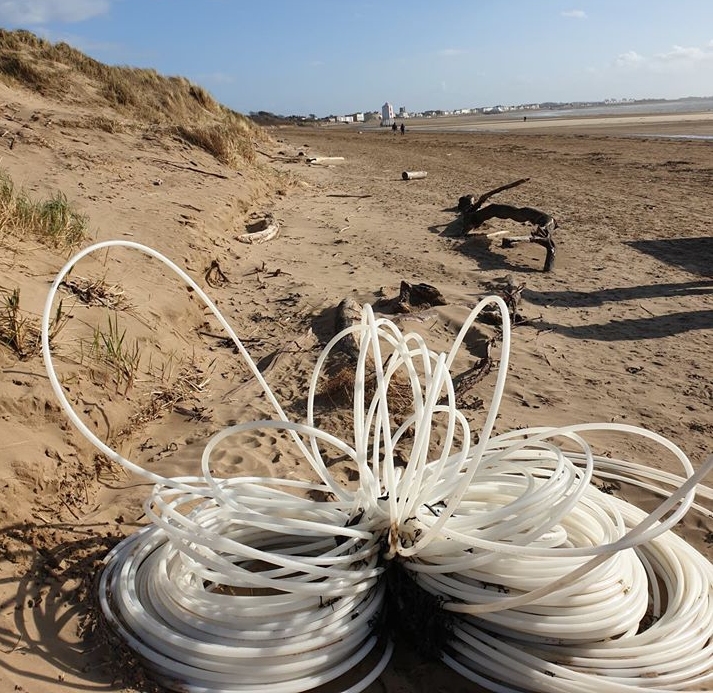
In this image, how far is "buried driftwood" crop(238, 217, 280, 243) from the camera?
723cm

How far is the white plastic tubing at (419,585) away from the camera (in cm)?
172

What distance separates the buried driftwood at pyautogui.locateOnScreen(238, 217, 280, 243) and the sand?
128mm

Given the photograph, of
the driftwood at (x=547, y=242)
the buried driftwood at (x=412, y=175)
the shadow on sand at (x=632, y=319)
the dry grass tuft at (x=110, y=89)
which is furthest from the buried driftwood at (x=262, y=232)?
the buried driftwood at (x=412, y=175)

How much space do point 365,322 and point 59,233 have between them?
3.25 metres

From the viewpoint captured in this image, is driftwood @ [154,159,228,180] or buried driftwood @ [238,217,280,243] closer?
buried driftwood @ [238,217,280,243]

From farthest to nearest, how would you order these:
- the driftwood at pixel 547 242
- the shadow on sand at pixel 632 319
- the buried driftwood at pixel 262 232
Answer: the buried driftwood at pixel 262 232 → the driftwood at pixel 547 242 → the shadow on sand at pixel 632 319

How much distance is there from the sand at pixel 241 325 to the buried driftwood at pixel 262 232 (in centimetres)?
13

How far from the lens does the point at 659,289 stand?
5688 mm

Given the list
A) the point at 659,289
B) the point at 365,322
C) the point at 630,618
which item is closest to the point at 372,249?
the point at 659,289

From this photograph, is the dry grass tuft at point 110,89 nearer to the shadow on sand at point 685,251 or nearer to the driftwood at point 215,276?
the driftwood at point 215,276

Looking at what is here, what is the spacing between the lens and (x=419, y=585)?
194 cm

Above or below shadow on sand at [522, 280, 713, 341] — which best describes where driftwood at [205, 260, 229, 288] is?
above

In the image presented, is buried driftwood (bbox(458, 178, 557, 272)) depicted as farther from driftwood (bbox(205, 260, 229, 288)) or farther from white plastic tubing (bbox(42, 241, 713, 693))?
white plastic tubing (bbox(42, 241, 713, 693))

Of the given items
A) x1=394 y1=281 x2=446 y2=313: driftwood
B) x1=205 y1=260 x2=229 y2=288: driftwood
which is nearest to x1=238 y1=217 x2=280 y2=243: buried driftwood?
x1=205 y1=260 x2=229 y2=288: driftwood
